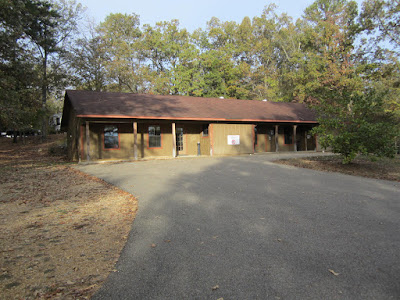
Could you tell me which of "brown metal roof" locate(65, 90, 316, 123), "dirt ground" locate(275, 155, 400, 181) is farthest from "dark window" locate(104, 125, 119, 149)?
"dirt ground" locate(275, 155, 400, 181)

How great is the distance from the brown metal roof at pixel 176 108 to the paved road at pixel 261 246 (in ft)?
35.5

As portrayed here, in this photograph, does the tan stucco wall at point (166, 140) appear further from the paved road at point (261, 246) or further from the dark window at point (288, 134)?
the paved road at point (261, 246)

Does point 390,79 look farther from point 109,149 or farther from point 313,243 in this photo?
point 313,243

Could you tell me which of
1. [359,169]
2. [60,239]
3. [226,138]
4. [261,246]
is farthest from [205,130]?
[261,246]

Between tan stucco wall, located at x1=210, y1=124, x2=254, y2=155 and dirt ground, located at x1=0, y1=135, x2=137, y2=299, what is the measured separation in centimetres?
1226

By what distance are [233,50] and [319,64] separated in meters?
12.5

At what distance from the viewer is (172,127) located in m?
18.1

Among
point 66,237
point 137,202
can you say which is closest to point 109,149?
point 137,202

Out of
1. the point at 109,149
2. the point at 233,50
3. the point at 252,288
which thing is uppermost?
the point at 233,50

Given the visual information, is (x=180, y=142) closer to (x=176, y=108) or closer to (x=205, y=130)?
(x=205, y=130)

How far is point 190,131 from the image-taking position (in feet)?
66.0

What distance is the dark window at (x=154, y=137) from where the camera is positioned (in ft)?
61.0

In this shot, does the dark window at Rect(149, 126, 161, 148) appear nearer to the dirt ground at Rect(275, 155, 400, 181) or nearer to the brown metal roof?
the brown metal roof

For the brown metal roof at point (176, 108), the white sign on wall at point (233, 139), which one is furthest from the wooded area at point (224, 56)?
the white sign on wall at point (233, 139)
